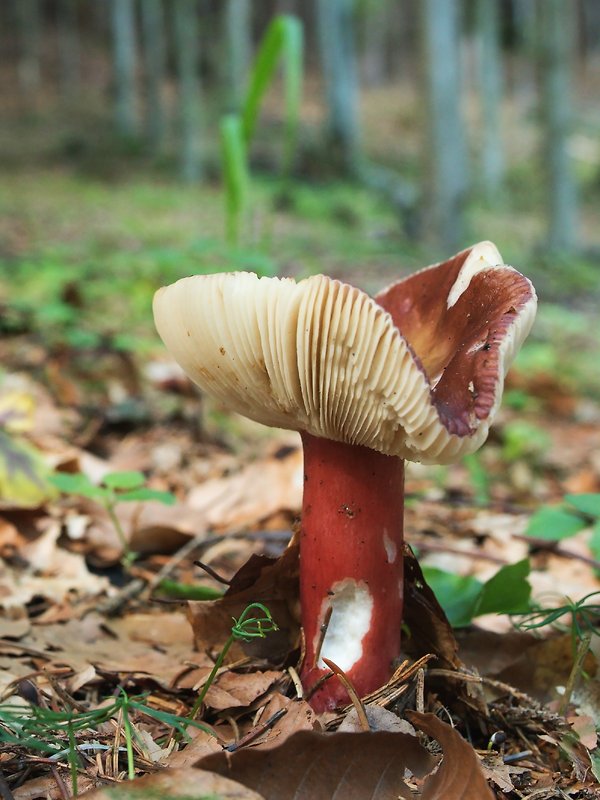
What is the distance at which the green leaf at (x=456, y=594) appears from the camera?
1957 millimetres

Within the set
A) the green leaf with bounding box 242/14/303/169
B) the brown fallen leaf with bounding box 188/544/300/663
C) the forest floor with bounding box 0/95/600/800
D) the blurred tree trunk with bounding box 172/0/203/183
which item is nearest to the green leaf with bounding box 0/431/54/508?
the forest floor with bounding box 0/95/600/800

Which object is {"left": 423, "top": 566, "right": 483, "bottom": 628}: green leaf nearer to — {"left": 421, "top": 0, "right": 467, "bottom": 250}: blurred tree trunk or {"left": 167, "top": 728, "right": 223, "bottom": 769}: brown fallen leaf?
{"left": 167, "top": 728, "right": 223, "bottom": 769}: brown fallen leaf

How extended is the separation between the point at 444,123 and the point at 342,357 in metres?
10.0

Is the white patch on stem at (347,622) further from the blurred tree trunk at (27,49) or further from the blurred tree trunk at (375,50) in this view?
the blurred tree trunk at (375,50)

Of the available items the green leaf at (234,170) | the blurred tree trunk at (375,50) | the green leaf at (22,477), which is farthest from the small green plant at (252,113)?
the blurred tree trunk at (375,50)

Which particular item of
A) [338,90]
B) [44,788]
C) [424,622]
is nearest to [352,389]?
[424,622]

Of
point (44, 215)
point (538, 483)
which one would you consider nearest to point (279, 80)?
point (44, 215)

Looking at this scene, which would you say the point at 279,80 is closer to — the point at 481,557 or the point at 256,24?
the point at 256,24

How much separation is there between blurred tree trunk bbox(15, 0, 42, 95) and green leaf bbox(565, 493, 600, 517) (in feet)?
128

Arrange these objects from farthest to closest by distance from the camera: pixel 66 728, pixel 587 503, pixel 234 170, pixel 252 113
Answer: pixel 252 113
pixel 234 170
pixel 587 503
pixel 66 728

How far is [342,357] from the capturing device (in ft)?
4.62

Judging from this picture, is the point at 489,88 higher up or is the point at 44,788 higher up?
the point at 489,88

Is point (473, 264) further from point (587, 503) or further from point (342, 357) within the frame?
point (587, 503)

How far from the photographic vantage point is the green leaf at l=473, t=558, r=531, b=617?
1.86 m
